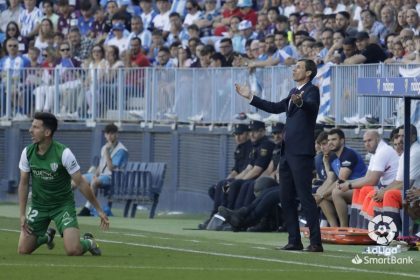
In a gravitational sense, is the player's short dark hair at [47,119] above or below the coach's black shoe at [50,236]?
above

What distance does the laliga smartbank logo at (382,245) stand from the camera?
14.9 metres

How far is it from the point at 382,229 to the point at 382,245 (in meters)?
0.71

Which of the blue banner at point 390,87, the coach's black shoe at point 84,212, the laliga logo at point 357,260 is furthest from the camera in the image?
the coach's black shoe at point 84,212

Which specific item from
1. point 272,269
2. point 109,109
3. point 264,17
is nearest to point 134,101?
point 109,109

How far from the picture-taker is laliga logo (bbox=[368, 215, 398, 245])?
56.8 ft

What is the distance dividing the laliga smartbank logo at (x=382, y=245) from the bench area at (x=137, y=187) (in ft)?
24.3

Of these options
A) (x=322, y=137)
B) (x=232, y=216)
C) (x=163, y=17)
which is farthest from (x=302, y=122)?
(x=163, y=17)

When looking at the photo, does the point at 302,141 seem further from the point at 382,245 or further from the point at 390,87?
the point at 382,245

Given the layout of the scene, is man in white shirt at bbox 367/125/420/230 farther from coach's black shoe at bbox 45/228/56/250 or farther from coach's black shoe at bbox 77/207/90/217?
coach's black shoe at bbox 77/207/90/217

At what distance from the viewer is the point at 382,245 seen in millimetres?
16969

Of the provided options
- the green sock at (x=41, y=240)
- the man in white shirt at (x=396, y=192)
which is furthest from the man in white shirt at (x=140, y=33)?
the green sock at (x=41, y=240)

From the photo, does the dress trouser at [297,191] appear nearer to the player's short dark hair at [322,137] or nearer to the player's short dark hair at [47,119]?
the player's short dark hair at [47,119]

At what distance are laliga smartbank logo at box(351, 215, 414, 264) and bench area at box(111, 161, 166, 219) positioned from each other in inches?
292

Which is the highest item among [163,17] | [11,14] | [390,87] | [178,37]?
[11,14]
